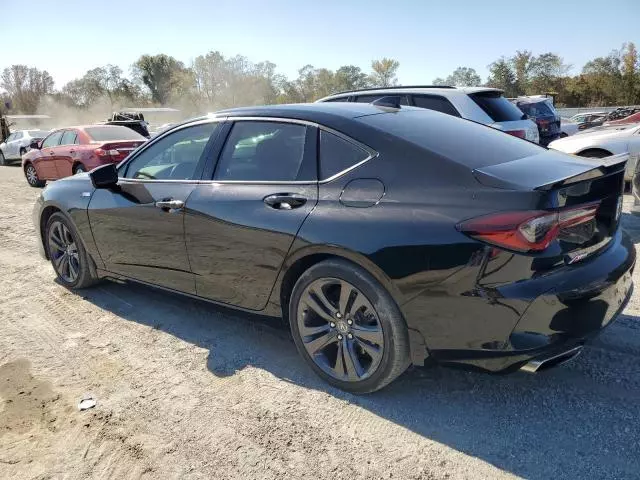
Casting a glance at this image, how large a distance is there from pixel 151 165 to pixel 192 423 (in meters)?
2.19

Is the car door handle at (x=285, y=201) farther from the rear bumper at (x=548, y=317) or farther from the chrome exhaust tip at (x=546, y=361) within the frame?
the chrome exhaust tip at (x=546, y=361)

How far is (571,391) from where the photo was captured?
289cm

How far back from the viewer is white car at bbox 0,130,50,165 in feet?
69.4

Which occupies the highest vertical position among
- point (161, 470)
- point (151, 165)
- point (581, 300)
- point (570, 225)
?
point (151, 165)

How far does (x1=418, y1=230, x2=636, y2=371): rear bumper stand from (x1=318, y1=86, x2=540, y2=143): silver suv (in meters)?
4.71

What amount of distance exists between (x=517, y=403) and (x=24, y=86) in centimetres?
9529

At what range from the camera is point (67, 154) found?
1159cm

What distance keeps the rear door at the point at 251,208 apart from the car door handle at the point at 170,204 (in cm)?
8

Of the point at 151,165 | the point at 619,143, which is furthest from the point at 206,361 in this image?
the point at 619,143

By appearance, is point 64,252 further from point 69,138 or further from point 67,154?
point 69,138

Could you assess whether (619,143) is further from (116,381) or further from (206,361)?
(116,381)

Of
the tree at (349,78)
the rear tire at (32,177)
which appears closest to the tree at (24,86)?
the tree at (349,78)

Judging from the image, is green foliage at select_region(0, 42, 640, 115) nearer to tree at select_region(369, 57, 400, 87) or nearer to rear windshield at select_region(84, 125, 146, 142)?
tree at select_region(369, 57, 400, 87)

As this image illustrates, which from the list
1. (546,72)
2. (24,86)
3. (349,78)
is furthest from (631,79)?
(24,86)
